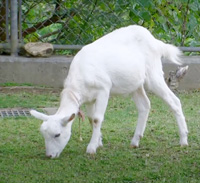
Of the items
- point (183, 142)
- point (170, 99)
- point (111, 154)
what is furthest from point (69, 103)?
point (183, 142)

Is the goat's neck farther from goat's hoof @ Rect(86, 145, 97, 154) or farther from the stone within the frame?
the stone

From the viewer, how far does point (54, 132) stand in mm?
5941

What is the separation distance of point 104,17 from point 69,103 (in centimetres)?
392

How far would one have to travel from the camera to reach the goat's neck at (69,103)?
20.1ft

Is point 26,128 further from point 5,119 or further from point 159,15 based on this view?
point 159,15

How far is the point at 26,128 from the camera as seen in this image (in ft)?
23.9

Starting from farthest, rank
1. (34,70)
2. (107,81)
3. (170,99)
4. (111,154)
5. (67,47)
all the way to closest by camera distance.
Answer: (67,47) < (34,70) < (170,99) < (107,81) < (111,154)

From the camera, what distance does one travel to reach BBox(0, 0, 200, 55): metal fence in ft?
32.1

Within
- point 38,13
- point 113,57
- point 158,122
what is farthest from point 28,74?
point 113,57

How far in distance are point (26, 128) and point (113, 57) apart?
1.45 meters

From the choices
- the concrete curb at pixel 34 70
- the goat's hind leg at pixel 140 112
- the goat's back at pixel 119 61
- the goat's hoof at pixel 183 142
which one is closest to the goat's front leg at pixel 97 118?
the goat's back at pixel 119 61

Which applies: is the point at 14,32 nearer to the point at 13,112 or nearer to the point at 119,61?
the point at 13,112

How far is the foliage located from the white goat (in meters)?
2.89

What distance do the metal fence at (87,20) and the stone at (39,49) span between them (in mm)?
161
